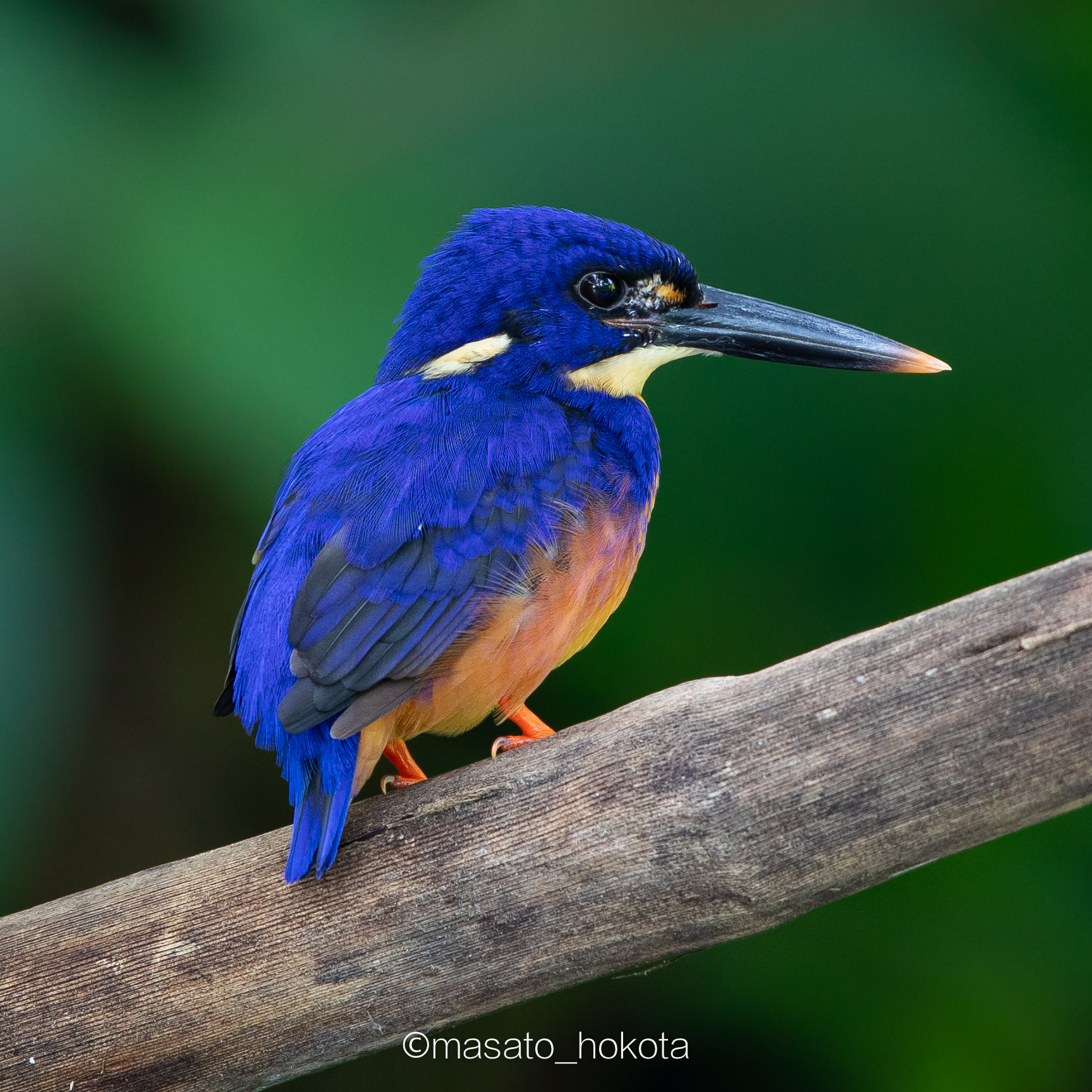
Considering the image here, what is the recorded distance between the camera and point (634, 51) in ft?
10.3

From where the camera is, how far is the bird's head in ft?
7.36

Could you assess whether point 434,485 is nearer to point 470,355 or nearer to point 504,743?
point 470,355

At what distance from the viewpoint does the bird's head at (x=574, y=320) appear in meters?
2.24

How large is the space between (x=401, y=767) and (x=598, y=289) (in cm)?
95

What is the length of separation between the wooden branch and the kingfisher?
0.15m

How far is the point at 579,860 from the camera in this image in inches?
66.8

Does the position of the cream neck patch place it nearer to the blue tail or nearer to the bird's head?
the bird's head

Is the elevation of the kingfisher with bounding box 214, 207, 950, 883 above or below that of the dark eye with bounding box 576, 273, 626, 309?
below

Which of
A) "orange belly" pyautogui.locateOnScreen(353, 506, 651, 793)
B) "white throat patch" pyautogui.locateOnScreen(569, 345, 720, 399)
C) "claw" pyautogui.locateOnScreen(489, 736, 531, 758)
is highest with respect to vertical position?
"white throat patch" pyautogui.locateOnScreen(569, 345, 720, 399)

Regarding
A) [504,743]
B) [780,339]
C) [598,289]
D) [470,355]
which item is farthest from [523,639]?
[780,339]

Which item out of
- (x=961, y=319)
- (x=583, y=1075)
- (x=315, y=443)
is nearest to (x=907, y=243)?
(x=961, y=319)

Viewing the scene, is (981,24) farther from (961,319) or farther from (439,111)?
(439,111)

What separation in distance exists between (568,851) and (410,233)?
1704 millimetres

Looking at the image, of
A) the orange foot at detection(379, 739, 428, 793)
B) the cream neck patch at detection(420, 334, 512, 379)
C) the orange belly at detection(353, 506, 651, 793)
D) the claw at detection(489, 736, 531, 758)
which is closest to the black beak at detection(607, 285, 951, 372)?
the cream neck patch at detection(420, 334, 512, 379)
